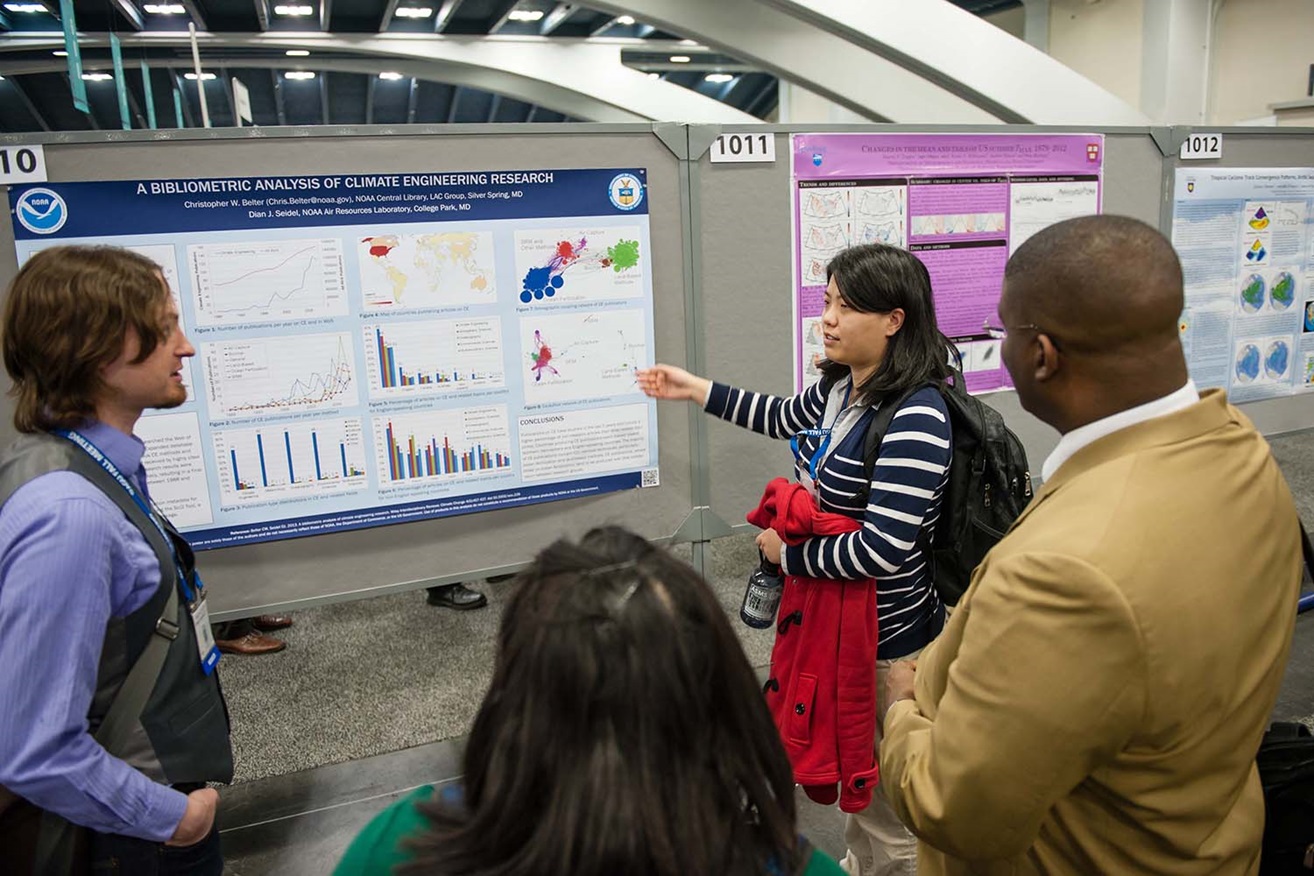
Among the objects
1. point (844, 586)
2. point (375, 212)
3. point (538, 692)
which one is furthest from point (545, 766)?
point (375, 212)

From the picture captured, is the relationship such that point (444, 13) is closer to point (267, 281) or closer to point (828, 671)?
point (267, 281)

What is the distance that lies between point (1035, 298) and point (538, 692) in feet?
2.46

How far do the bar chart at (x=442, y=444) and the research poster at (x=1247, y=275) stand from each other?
7.43ft

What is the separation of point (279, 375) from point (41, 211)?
21.9 inches

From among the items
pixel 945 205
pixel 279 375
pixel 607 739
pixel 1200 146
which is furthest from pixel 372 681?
pixel 1200 146

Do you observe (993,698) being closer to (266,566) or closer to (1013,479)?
(1013,479)

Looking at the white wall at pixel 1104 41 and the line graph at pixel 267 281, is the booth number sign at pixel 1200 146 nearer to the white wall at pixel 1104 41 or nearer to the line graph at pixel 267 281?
the line graph at pixel 267 281

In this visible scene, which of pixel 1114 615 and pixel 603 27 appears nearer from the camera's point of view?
pixel 1114 615

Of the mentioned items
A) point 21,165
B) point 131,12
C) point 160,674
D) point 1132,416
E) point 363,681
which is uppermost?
point 131,12

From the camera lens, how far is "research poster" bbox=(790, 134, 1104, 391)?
7.55ft

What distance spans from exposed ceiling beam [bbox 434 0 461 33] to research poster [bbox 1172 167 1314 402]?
18.4ft

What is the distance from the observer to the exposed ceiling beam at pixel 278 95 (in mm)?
9719

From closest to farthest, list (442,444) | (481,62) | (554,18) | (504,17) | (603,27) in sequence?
1. (442,444)
2. (504,17)
3. (554,18)
4. (603,27)
5. (481,62)

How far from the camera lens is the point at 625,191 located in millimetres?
2107
